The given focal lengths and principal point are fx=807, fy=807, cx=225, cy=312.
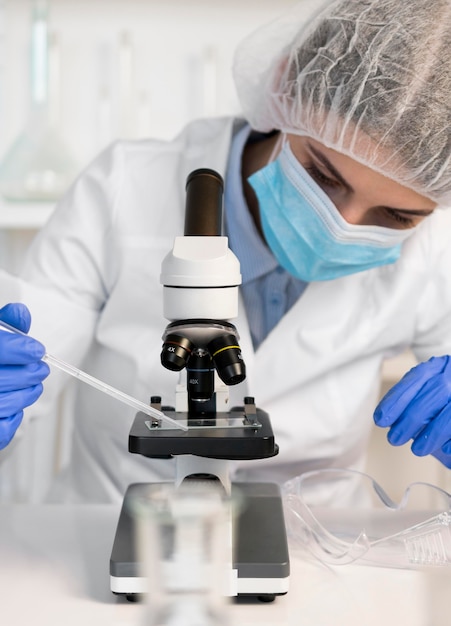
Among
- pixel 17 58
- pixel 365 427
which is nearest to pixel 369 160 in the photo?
pixel 365 427

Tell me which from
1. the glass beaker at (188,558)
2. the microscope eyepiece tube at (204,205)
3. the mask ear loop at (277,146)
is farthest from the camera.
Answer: the mask ear loop at (277,146)

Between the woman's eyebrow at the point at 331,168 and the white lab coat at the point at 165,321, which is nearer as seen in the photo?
the woman's eyebrow at the point at 331,168

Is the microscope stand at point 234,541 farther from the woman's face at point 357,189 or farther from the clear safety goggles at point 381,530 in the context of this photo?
the woman's face at point 357,189

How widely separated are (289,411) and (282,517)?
364 mm

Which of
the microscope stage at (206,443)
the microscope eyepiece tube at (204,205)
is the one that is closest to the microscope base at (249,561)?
the microscope stage at (206,443)

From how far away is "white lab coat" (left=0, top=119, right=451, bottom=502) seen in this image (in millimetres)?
1346

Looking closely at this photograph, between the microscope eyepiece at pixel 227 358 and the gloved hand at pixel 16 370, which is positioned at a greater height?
the gloved hand at pixel 16 370

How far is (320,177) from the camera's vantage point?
1.16 m

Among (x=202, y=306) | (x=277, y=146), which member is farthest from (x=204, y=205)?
(x=277, y=146)

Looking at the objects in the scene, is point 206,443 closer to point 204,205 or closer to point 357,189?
point 204,205

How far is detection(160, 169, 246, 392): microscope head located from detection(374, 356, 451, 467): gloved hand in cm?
31

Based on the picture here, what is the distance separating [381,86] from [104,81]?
1.17 m

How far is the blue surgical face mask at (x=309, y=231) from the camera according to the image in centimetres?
116

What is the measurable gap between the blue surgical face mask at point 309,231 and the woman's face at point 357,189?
0.7 inches
